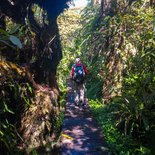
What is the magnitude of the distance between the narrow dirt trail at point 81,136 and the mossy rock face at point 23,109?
0.61 meters

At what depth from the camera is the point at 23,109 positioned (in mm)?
7062

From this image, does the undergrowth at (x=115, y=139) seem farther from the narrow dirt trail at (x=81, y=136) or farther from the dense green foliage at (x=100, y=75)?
the narrow dirt trail at (x=81, y=136)

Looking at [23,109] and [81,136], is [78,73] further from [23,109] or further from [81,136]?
[23,109]

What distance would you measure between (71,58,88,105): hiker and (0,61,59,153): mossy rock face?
117 inches

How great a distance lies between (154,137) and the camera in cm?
800

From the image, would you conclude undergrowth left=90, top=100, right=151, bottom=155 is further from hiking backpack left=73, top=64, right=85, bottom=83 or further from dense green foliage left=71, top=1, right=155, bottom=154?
hiking backpack left=73, top=64, right=85, bottom=83

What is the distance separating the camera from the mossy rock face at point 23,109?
6023 millimetres

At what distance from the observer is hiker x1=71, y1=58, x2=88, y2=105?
36.3ft

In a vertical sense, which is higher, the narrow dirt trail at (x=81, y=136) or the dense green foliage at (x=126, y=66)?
the dense green foliage at (x=126, y=66)

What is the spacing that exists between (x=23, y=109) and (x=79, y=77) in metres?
4.43

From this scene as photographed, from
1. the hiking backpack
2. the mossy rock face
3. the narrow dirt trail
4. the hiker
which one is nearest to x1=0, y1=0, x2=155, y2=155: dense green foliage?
the mossy rock face

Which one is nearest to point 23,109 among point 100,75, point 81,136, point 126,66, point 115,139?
point 81,136

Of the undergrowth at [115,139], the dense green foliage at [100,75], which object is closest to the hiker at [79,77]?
the dense green foliage at [100,75]

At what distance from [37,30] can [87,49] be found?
23.5ft
